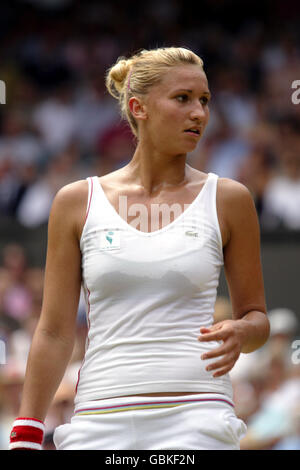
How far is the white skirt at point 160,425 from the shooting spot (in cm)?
232

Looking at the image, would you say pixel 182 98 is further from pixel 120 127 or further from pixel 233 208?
pixel 120 127

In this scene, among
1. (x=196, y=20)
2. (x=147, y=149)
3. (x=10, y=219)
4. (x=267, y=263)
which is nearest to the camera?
(x=147, y=149)

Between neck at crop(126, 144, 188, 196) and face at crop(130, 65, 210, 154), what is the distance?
0.05m

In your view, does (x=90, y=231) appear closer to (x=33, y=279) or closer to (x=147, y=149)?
(x=147, y=149)

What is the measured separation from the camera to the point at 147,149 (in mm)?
2762

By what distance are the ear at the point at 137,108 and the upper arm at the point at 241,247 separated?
347 millimetres

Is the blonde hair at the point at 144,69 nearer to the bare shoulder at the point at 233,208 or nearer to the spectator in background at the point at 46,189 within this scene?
the bare shoulder at the point at 233,208

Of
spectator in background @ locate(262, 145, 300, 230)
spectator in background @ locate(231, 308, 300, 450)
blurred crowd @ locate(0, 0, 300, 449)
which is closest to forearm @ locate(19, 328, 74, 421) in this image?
blurred crowd @ locate(0, 0, 300, 449)

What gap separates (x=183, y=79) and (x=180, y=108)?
0.32 ft

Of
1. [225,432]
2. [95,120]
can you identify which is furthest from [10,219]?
[225,432]

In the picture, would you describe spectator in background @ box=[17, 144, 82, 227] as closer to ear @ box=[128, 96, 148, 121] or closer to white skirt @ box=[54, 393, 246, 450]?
ear @ box=[128, 96, 148, 121]

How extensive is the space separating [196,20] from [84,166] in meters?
3.05

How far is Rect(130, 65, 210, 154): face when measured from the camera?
8.57 ft

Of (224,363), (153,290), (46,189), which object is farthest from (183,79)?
(46,189)
